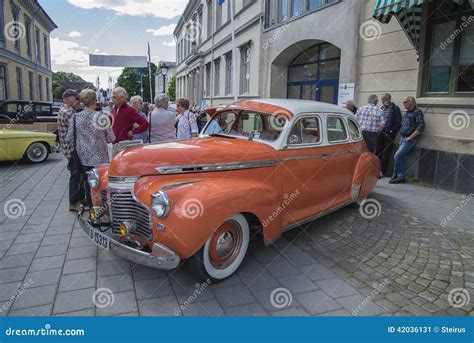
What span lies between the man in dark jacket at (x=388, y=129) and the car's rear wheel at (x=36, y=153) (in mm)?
9101

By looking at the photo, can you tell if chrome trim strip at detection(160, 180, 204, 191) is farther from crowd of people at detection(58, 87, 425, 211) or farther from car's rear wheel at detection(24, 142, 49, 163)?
car's rear wheel at detection(24, 142, 49, 163)

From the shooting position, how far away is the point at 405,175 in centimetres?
770

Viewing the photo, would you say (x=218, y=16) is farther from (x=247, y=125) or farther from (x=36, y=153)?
(x=247, y=125)

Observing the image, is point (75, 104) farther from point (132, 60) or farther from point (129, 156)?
point (132, 60)

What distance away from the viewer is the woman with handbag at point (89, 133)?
479 centimetres

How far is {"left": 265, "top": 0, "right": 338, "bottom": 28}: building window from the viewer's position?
419 inches

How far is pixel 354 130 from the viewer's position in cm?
543

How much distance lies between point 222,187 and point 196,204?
377mm

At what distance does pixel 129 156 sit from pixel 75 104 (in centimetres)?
270

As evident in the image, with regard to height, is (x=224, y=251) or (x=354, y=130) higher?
(x=354, y=130)

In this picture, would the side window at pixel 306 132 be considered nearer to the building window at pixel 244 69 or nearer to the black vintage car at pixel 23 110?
the black vintage car at pixel 23 110

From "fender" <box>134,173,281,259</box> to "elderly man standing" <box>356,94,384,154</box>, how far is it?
5364 mm

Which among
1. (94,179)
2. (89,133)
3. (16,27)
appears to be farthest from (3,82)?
(94,179)

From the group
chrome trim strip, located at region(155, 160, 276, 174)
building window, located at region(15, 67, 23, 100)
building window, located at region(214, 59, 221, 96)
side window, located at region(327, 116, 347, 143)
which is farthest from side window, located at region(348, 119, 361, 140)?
building window, located at region(15, 67, 23, 100)
